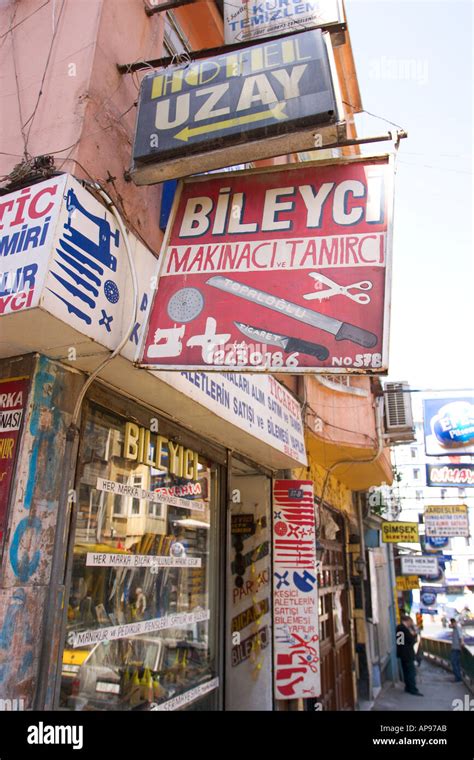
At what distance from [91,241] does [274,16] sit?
2573 mm

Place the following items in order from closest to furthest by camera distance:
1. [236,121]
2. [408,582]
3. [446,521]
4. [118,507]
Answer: [236,121] < [118,507] < [408,582] < [446,521]

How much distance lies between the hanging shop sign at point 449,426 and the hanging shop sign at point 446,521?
8.49 feet

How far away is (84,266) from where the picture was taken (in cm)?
289

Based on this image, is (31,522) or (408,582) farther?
(408,582)

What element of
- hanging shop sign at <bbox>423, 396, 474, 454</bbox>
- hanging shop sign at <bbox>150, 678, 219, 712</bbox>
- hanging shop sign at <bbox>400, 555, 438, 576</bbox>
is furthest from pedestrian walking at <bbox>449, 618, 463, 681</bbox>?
hanging shop sign at <bbox>150, 678, 219, 712</bbox>

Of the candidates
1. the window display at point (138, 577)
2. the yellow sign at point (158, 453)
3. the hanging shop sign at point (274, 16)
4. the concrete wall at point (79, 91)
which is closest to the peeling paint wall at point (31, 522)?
the window display at point (138, 577)

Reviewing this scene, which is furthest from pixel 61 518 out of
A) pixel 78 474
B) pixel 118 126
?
pixel 118 126

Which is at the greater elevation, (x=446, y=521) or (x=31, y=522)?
(x=446, y=521)

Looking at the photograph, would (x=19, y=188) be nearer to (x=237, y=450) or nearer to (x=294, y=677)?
(x=237, y=450)

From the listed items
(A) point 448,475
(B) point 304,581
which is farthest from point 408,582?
(B) point 304,581

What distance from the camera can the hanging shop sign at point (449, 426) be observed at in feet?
49.1

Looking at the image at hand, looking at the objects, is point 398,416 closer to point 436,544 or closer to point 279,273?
point 279,273

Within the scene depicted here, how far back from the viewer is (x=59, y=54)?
11.9 ft

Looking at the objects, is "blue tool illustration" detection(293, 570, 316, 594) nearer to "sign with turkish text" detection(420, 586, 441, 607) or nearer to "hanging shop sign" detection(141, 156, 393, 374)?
"hanging shop sign" detection(141, 156, 393, 374)
